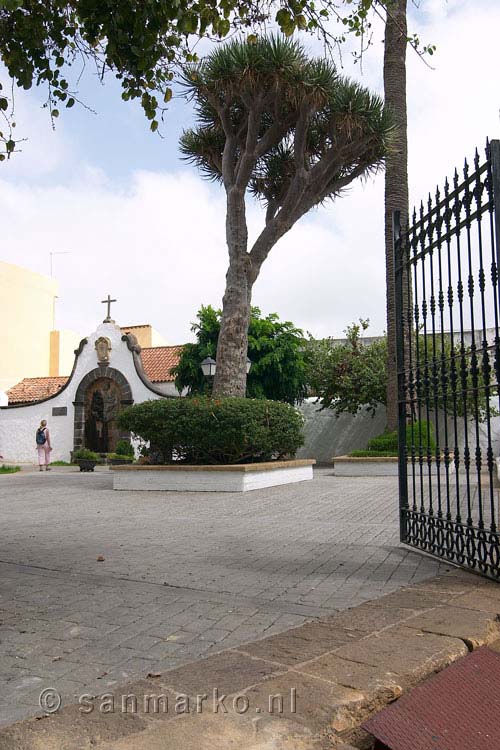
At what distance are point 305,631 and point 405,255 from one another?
4.04 meters

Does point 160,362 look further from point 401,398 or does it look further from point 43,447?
point 401,398

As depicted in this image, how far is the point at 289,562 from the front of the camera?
5.39 m

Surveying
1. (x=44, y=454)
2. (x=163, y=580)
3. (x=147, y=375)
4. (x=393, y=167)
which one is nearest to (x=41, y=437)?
(x=44, y=454)

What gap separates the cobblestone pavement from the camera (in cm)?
308

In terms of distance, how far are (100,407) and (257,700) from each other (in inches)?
999

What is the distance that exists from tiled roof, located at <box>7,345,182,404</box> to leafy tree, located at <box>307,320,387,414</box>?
583 cm

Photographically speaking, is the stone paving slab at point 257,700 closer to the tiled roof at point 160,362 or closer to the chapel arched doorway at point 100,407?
the tiled roof at point 160,362

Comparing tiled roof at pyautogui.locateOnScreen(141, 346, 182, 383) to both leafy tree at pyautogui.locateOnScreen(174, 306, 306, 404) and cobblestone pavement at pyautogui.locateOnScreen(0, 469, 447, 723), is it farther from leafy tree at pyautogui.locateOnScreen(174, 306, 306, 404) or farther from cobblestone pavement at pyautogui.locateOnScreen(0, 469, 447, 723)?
cobblestone pavement at pyautogui.locateOnScreen(0, 469, 447, 723)

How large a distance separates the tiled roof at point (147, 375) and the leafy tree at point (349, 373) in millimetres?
5827

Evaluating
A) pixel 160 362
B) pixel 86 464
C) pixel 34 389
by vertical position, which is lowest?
pixel 86 464

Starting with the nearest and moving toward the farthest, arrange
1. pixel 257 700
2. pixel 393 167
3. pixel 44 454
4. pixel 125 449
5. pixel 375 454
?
1. pixel 257 700
2. pixel 375 454
3. pixel 393 167
4. pixel 44 454
5. pixel 125 449

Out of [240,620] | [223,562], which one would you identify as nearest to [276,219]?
[223,562]

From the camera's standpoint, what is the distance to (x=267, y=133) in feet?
48.6

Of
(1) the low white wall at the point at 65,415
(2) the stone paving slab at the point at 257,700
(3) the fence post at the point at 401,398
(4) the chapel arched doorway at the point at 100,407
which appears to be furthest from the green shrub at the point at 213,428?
(4) the chapel arched doorway at the point at 100,407
